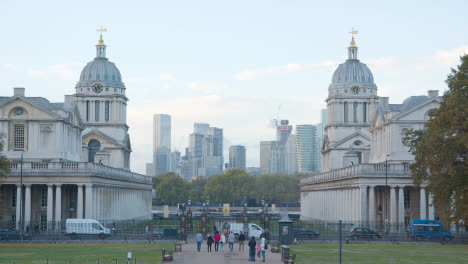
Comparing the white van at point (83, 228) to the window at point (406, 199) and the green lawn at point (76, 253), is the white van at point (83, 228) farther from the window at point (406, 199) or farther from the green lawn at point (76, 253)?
the window at point (406, 199)

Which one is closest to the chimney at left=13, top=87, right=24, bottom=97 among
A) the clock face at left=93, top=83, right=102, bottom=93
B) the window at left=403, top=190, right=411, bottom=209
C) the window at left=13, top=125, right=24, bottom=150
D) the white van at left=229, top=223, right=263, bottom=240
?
the window at left=13, top=125, right=24, bottom=150

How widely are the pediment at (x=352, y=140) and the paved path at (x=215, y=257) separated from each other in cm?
7459

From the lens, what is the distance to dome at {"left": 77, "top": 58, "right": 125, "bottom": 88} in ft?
484

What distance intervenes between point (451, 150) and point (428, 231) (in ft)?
48.7

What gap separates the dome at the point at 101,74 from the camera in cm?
14738

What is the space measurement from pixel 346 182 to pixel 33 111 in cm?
3856

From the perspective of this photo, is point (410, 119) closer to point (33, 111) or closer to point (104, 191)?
point (104, 191)

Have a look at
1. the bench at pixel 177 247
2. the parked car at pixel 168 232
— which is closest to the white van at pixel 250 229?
the parked car at pixel 168 232

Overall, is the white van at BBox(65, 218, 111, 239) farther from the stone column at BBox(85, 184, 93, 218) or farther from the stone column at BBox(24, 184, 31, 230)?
the stone column at BBox(24, 184, 31, 230)

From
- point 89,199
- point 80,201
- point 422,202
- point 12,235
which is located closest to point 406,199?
point 422,202

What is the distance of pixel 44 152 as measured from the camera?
9931 centimetres

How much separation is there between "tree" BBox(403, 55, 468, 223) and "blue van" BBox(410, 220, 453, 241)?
9.04 metres

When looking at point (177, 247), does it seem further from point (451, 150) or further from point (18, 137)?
point (18, 137)

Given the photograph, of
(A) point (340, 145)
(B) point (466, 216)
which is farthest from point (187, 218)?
(A) point (340, 145)
